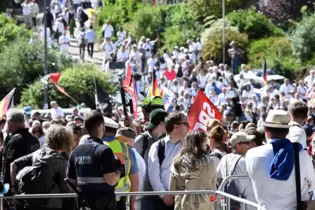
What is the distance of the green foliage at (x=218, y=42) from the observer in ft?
156

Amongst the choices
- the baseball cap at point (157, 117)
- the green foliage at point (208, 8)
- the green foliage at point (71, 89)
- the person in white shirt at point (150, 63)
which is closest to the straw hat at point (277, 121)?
the baseball cap at point (157, 117)

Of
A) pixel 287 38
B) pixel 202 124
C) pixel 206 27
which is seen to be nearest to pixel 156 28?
pixel 206 27

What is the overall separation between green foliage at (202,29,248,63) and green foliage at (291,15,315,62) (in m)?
2.61

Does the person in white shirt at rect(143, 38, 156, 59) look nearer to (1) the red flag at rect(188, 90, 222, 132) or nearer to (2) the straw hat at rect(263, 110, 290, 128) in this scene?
(1) the red flag at rect(188, 90, 222, 132)

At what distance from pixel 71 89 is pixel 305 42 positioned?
11983 mm

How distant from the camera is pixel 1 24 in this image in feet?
163

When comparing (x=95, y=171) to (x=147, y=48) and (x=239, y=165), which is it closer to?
(x=239, y=165)

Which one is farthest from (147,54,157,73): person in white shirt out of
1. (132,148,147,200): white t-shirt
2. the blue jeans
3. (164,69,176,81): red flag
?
(132,148,147,200): white t-shirt

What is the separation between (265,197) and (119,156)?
2129 mm

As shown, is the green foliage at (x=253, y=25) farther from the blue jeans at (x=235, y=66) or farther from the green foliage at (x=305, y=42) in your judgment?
the blue jeans at (x=235, y=66)

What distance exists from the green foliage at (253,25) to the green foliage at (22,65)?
10.1 meters

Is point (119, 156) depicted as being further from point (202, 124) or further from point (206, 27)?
point (206, 27)

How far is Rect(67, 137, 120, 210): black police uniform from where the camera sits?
9961 millimetres

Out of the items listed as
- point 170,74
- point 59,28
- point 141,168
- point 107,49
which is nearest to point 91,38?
point 59,28
